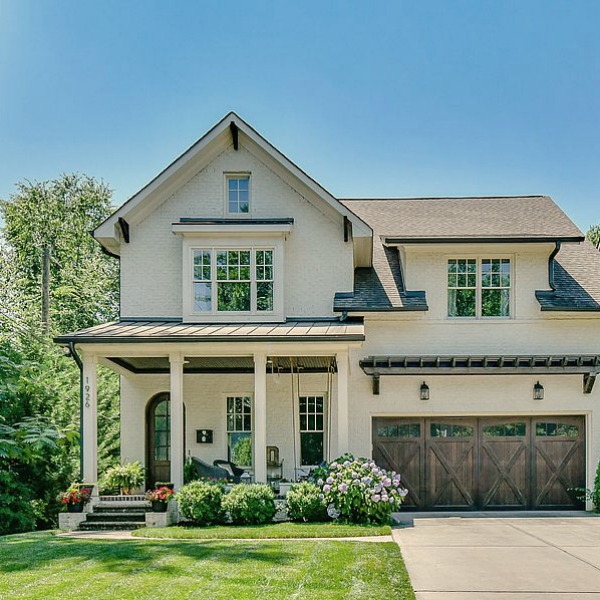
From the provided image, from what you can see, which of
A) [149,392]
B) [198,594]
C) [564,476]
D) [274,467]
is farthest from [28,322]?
[198,594]

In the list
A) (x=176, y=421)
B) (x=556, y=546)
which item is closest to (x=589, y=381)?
(x=556, y=546)

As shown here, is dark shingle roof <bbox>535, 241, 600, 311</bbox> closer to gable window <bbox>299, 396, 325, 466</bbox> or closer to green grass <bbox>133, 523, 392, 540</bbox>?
gable window <bbox>299, 396, 325, 466</bbox>

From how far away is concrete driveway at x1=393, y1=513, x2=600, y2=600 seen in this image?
8.50 m

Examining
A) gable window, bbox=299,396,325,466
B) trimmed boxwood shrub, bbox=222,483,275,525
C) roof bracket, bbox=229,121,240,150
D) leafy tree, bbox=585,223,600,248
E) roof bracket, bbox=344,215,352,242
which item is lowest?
trimmed boxwood shrub, bbox=222,483,275,525

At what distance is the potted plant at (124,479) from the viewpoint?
15.8 metres

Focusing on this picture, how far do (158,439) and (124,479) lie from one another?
2.19 m

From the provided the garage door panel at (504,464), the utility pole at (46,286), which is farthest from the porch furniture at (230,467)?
the utility pole at (46,286)

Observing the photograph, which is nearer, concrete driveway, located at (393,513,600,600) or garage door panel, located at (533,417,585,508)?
concrete driveway, located at (393,513,600,600)

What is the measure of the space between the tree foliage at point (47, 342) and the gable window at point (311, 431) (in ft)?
18.5

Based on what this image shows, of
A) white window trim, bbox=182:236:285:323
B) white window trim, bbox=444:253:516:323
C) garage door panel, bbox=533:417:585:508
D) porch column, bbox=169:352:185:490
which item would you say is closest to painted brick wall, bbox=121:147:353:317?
white window trim, bbox=182:236:285:323

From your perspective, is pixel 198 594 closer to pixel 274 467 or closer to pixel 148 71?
pixel 274 467

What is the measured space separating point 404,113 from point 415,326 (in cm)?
603

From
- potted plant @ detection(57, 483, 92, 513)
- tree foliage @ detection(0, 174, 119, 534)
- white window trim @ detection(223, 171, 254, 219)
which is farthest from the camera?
tree foliage @ detection(0, 174, 119, 534)

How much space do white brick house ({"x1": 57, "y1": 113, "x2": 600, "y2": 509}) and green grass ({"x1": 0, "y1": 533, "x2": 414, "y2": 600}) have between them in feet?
19.8
